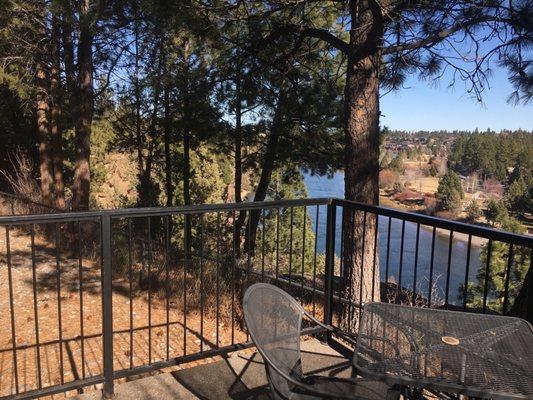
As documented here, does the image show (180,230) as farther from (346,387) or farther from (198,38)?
(346,387)

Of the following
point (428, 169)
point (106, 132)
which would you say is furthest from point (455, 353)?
point (428, 169)

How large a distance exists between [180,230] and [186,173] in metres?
8.17

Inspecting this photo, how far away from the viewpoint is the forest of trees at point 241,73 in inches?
218

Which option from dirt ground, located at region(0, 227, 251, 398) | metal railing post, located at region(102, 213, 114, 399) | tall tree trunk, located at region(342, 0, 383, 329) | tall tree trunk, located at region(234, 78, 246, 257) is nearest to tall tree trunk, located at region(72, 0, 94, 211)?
dirt ground, located at region(0, 227, 251, 398)

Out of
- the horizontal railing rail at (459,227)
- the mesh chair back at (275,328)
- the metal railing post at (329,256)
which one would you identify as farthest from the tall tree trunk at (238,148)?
the mesh chair back at (275,328)

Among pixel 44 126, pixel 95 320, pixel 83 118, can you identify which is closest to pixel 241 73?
pixel 83 118

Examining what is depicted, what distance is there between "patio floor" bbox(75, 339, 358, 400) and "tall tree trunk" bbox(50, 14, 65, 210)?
8.26 metres

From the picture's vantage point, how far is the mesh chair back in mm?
1733

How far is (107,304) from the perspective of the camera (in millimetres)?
2592

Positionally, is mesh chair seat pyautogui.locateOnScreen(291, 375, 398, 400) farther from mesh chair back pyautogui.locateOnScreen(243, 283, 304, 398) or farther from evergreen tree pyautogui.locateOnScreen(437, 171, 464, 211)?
evergreen tree pyautogui.locateOnScreen(437, 171, 464, 211)

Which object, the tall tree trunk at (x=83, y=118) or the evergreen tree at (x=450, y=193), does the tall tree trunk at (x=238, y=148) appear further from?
the evergreen tree at (x=450, y=193)

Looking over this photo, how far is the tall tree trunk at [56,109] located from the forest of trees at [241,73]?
0.05 meters

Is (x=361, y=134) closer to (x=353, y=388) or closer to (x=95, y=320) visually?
(x=95, y=320)

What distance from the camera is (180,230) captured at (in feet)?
74.7
